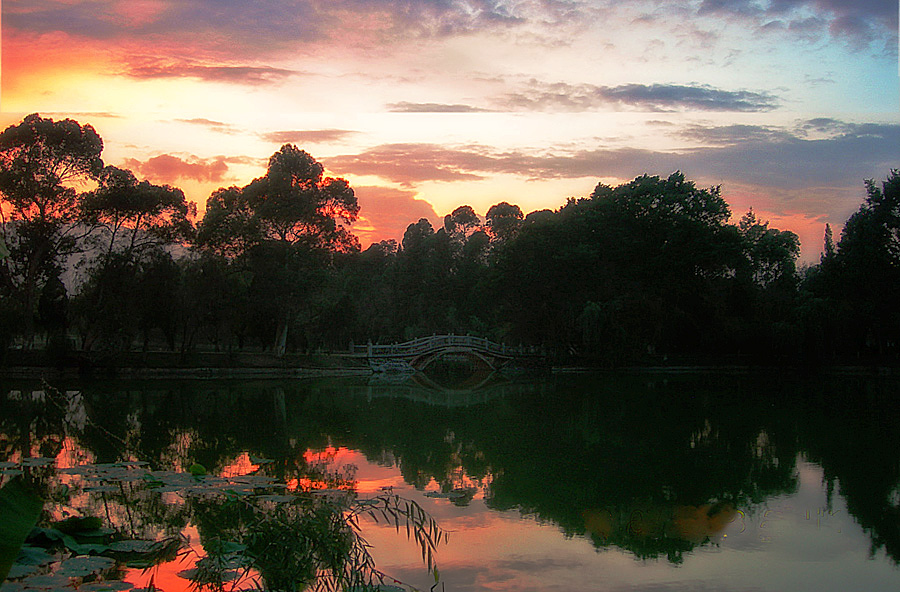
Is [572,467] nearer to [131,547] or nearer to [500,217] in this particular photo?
[131,547]

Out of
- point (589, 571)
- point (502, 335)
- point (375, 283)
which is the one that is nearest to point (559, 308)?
point (502, 335)

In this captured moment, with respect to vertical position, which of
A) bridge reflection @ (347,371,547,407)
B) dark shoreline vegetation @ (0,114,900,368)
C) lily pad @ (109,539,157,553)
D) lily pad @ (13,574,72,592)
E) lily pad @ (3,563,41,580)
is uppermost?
dark shoreline vegetation @ (0,114,900,368)

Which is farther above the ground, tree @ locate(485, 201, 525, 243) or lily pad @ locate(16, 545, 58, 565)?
tree @ locate(485, 201, 525, 243)

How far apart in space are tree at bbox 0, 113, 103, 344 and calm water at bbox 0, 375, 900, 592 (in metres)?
5.03

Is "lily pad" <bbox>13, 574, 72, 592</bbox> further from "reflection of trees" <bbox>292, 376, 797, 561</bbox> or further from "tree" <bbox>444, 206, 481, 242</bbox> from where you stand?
"tree" <bbox>444, 206, 481, 242</bbox>

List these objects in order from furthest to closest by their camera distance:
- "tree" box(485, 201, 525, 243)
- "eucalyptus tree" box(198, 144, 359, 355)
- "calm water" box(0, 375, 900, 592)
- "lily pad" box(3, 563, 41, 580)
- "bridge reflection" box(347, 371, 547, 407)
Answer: "tree" box(485, 201, 525, 243)
"eucalyptus tree" box(198, 144, 359, 355)
"bridge reflection" box(347, 371, 547, 407)
"calm water" box(0, 375, 900, 592)
"lily pad" box(3, 563, 41, 580)

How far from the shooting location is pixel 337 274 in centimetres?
3108

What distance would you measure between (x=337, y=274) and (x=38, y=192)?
11.6 meters

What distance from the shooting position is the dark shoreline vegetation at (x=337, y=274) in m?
22.6

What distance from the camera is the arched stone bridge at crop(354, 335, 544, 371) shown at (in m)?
29.2

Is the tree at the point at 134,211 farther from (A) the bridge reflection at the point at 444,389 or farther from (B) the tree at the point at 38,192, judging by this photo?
(A) the bridge reflection at the point at 444,389

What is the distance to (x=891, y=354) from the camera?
32.2 metres

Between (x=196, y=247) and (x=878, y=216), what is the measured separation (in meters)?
25.3

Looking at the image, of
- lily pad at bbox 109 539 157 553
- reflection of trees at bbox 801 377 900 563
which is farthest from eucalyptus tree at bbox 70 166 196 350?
lily pad at bbox 109 539 157 553
